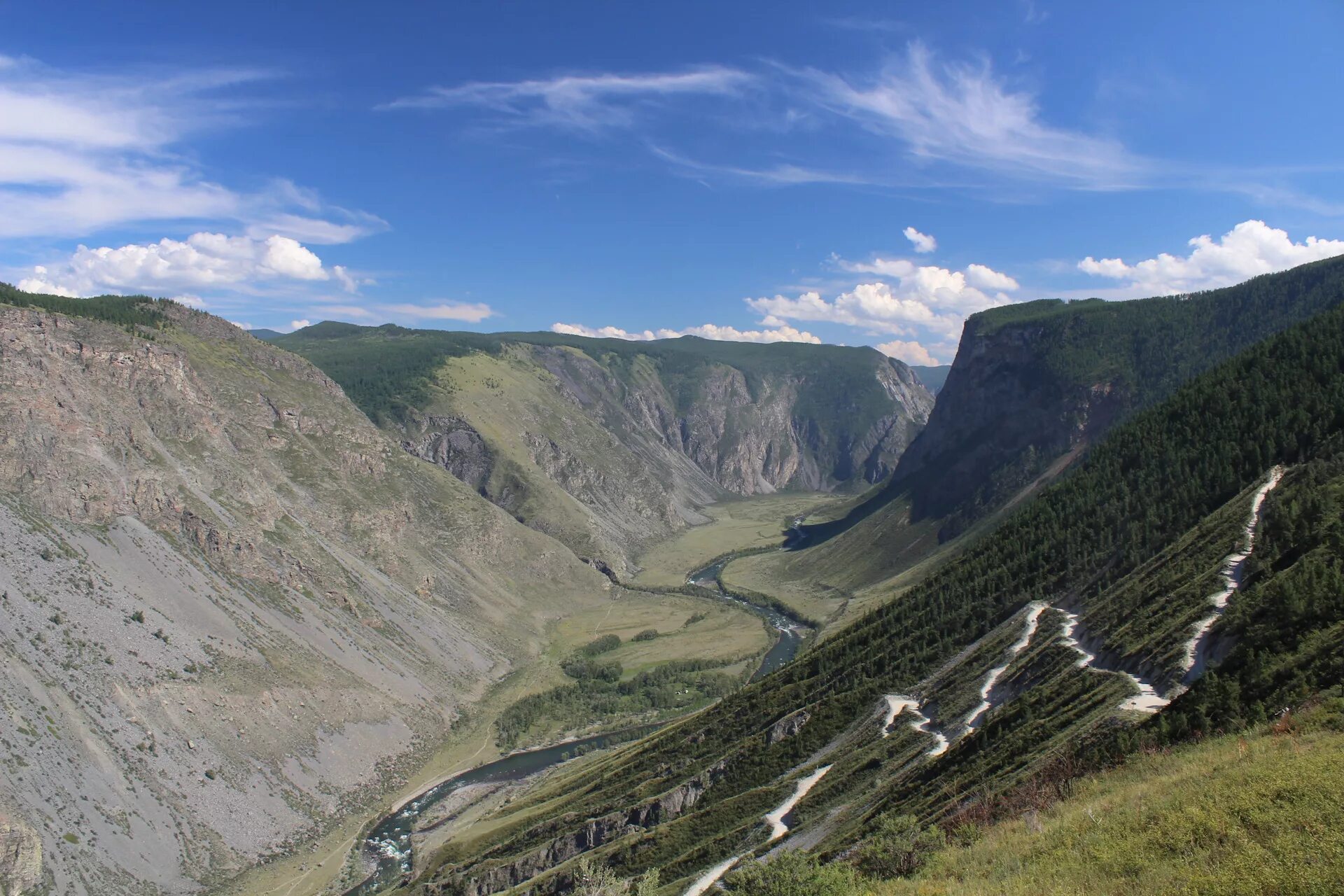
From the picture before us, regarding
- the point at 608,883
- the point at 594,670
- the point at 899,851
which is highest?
the point at 899,851

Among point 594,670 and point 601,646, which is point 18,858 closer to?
point 594,670

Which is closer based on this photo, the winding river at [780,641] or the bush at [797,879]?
the bush at [797,879]

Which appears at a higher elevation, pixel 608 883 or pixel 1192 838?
pixel 1192 838

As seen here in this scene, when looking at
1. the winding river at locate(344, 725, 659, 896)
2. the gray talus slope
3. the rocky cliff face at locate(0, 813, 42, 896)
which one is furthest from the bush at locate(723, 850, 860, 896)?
the gray talus slope

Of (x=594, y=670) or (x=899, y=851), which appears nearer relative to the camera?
(x=899, y=851)

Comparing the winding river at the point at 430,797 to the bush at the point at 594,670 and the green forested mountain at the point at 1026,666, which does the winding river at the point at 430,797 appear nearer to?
the green forested mountain at the point at 1026,666

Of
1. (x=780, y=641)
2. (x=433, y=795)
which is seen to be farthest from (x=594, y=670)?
(x=433, y=795)

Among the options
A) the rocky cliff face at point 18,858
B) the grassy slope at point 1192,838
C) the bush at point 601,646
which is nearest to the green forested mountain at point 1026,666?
the grassy slope at point 1192,838
